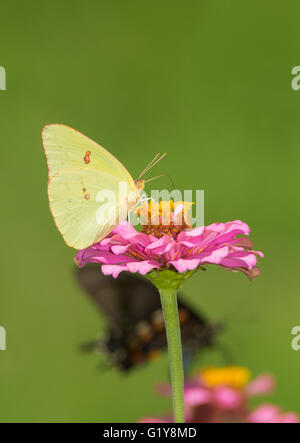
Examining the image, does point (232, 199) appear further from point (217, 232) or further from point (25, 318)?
point (217, 232)

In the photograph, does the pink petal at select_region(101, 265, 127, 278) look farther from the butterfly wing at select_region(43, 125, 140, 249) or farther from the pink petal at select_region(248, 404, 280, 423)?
the pink petal at select_region(248, 404, 280, 423)

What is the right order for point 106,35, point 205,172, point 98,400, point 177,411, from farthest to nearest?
point 106,35, point 205,172, point 98,400, point 177,411

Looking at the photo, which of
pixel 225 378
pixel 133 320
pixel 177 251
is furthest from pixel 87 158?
pixel 133 320

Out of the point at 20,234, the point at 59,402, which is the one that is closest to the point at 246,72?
the point at 20,234

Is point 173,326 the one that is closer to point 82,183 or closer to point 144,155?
point 82,183

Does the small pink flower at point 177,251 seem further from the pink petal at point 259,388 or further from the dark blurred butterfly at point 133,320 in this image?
the dark blurred butterfly at point 133,320
